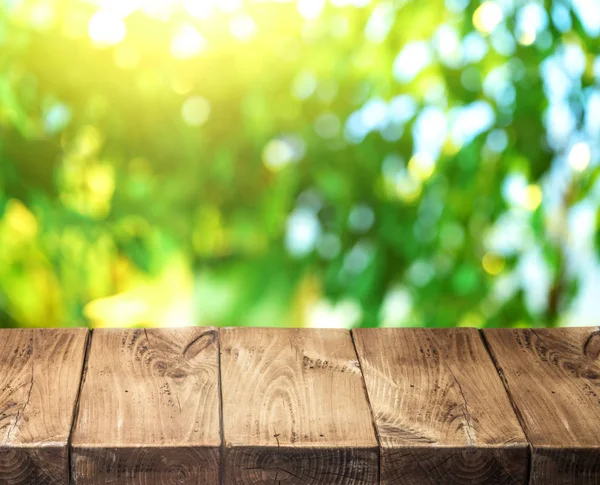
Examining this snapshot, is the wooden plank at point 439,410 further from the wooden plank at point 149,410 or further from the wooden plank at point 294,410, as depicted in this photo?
the wooden plank at point 149,410

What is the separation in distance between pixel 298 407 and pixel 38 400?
287mm

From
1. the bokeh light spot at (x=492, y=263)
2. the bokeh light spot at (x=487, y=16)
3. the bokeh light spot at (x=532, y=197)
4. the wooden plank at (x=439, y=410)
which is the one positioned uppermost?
the bokeh light spot at (x=487, y=16)

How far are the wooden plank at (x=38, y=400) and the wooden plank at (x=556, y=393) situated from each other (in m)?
0.50

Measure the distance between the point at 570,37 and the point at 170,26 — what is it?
2.54ft

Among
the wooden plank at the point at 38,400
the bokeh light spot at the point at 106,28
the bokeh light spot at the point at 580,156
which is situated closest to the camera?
the wooden plank at the point at 38,400

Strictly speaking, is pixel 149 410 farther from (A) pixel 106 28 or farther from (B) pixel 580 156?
(B) pixel 580 156

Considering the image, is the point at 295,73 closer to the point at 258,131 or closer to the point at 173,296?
the point at 258,131

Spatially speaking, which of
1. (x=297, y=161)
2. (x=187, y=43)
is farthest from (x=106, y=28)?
(x=297, y=161)

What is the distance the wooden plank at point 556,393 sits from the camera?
974 millimetres

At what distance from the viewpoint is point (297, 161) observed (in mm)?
1776

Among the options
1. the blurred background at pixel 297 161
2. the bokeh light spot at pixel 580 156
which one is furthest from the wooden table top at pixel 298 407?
the bokeh light spot at pixel 580 156

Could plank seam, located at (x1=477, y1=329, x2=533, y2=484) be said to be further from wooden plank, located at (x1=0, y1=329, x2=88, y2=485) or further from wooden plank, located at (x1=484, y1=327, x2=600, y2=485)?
wooden plank, located at (x1=0, y1=329, x2=88, y2=485)

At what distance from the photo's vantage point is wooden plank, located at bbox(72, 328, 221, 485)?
946mm

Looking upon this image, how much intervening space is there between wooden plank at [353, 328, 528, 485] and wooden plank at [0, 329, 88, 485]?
0.34 m
